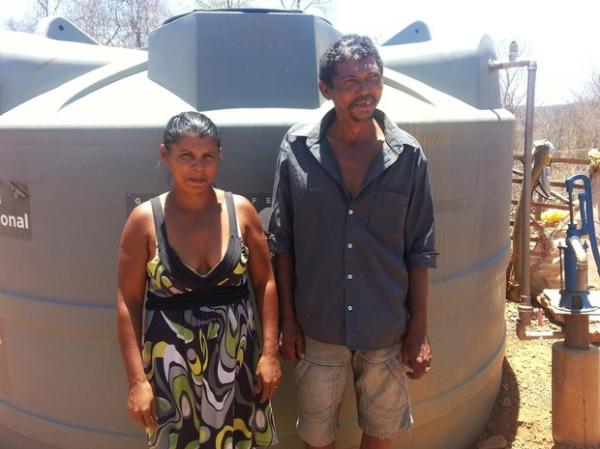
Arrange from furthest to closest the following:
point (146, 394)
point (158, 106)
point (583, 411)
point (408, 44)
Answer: point (408, 44) < point (583, 411) < point (158, 106) < point (146, 394)

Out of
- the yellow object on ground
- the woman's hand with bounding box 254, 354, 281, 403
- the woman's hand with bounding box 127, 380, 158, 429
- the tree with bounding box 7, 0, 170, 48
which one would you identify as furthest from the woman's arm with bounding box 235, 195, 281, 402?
the tree with bounding box 7, 0, 170, 48

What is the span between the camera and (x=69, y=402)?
2.61 metres

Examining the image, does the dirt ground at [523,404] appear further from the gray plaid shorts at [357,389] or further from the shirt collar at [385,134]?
the shirt collar at [385,134]

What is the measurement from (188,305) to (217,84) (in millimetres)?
965

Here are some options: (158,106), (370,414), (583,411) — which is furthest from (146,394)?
(583,411)

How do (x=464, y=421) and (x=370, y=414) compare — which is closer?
(x=370, y=414)

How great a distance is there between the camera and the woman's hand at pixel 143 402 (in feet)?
6.06

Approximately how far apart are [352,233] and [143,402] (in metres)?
0.80

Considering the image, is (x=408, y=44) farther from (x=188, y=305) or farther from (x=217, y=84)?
(x=188, y=305)

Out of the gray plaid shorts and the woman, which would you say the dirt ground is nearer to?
the gray plaid shorts

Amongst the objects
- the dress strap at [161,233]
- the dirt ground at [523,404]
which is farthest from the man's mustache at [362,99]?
the dirt ground at [523,404]

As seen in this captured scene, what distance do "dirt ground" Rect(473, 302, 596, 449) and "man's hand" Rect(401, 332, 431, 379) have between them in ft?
4.47

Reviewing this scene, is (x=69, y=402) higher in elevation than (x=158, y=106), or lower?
lower

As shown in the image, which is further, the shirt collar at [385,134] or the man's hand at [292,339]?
the man's hand at [292,339]
